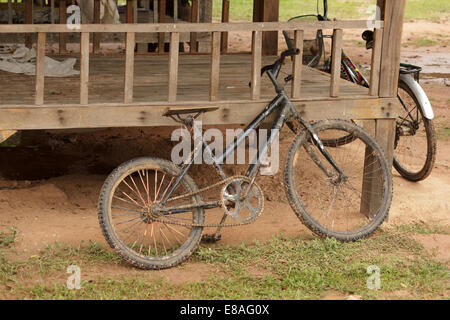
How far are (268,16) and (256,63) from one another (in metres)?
2.94

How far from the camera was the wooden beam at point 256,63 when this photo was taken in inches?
235

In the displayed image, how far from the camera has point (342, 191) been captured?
700cm

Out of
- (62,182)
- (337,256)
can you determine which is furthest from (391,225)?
(62,182)

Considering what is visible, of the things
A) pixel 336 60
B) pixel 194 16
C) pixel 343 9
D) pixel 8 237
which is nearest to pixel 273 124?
pixel 336 60

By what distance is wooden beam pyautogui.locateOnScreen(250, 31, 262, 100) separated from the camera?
19.6ft

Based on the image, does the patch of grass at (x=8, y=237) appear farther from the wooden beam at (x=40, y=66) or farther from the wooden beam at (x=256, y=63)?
the wooden beam at (x=256, y=63)

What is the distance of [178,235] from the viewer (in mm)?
6332

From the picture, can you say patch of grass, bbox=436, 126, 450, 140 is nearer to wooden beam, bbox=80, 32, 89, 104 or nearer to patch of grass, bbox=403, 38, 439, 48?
wooden beam, bbox=80, 32, 89, 104

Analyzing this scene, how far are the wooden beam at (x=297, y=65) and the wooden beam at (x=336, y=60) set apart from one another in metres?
0.28

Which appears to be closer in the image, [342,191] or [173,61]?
[173,61]

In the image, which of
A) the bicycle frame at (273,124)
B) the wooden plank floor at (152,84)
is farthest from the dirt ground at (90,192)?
the wooden plank floor at (152,84)

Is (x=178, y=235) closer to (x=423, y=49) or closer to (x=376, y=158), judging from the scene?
(x=376, y=158)

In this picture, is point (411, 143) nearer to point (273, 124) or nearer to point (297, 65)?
point (297, 65)

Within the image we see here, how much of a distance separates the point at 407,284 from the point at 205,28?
7.89 ft
